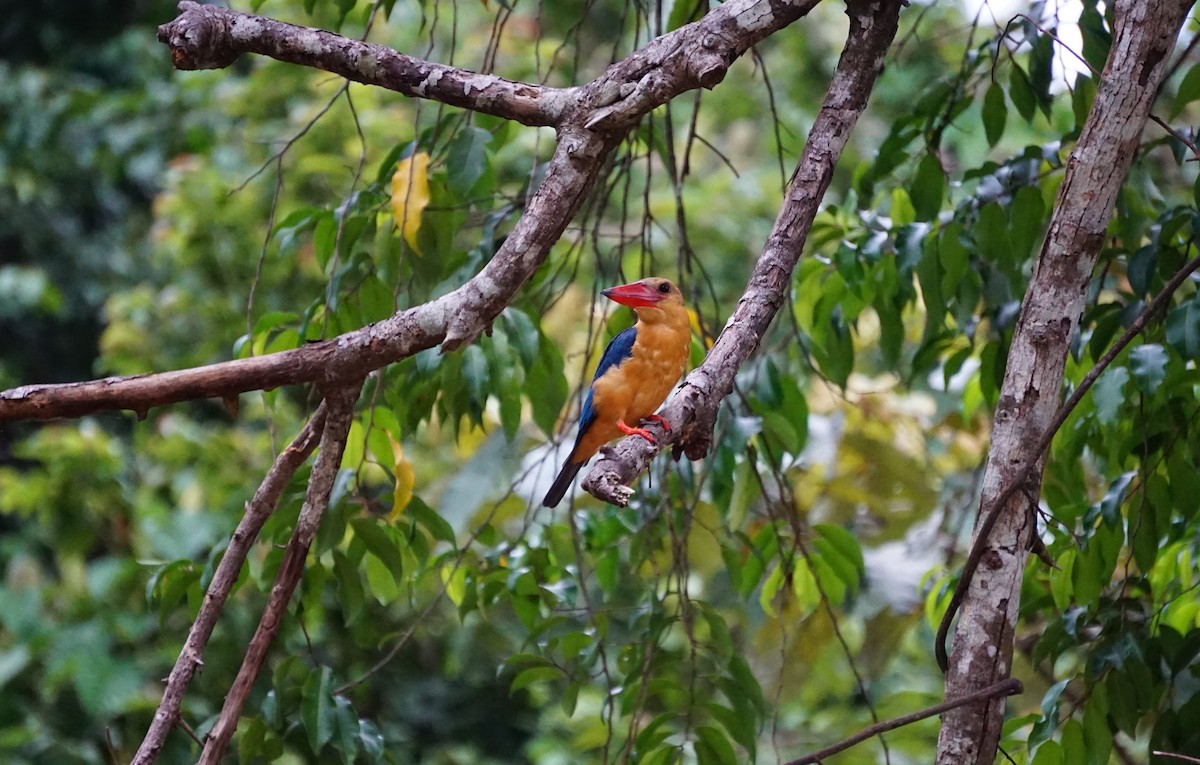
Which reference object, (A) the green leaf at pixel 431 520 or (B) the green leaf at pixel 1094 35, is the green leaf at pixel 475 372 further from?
(B) the green leaf at pixel 1094 35

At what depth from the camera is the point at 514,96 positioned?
86.1 inches

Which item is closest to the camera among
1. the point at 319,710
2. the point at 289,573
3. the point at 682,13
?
the point at 289,573

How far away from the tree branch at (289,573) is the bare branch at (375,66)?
1.90 feet

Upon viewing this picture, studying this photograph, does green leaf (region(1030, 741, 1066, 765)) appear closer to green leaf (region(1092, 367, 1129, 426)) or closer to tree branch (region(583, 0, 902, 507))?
green leaf (region(1092, 367, 1129, 426))

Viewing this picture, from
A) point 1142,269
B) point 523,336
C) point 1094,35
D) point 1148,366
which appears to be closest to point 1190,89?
point 1094,35

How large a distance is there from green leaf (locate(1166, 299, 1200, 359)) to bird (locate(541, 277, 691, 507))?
3.70ft

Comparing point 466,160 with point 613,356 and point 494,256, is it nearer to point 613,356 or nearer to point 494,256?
point 494,256

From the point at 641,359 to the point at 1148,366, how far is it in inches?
45.3

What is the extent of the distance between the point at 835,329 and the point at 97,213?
278 inches

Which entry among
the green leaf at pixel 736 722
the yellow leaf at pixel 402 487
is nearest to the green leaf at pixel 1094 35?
the green leaf at pixel 736 722

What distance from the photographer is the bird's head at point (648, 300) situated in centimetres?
298

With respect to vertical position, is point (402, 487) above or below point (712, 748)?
above

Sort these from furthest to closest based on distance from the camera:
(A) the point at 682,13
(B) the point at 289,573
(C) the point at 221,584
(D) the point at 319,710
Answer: (A) the point at 682,13, (D) the point at 319,710, (B) the point at 289,573, (C) the point at 221,584

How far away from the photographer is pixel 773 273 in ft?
6.90
